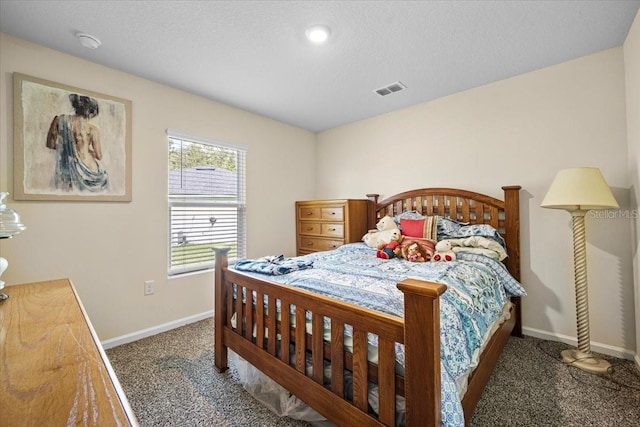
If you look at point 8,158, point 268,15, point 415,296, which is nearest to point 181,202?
point 8,158

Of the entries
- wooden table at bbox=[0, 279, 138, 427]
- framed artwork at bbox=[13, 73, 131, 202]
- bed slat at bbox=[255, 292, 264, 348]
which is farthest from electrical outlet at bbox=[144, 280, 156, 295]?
bed slat at bbox=[255, 292, 264, 348]

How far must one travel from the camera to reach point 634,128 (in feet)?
6.44

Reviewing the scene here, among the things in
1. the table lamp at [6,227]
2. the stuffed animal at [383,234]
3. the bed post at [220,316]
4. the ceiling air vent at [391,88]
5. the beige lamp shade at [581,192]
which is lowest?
the bed post at [220,316]

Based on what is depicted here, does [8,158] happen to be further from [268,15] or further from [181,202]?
[268,15]

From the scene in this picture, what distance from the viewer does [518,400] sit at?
1.65 m

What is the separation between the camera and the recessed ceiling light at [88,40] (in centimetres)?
194

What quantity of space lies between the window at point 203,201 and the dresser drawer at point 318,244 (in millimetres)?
862

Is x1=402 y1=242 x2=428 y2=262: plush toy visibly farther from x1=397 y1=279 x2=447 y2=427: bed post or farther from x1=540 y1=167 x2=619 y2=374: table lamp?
x1=397 y1=279 x2=447 y2=427: bed post

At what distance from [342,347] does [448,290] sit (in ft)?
1.93

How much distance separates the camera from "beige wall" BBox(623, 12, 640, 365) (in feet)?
6.20

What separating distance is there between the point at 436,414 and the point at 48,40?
10.5 ft

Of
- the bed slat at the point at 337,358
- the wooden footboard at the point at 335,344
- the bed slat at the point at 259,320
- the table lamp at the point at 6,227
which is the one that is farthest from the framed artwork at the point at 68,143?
the bed slat at the point at 337,358

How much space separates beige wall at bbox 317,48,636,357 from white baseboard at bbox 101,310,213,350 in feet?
9.20

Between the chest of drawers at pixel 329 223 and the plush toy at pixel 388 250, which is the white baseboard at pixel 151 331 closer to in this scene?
the chest of drawers at pixel 329 223
